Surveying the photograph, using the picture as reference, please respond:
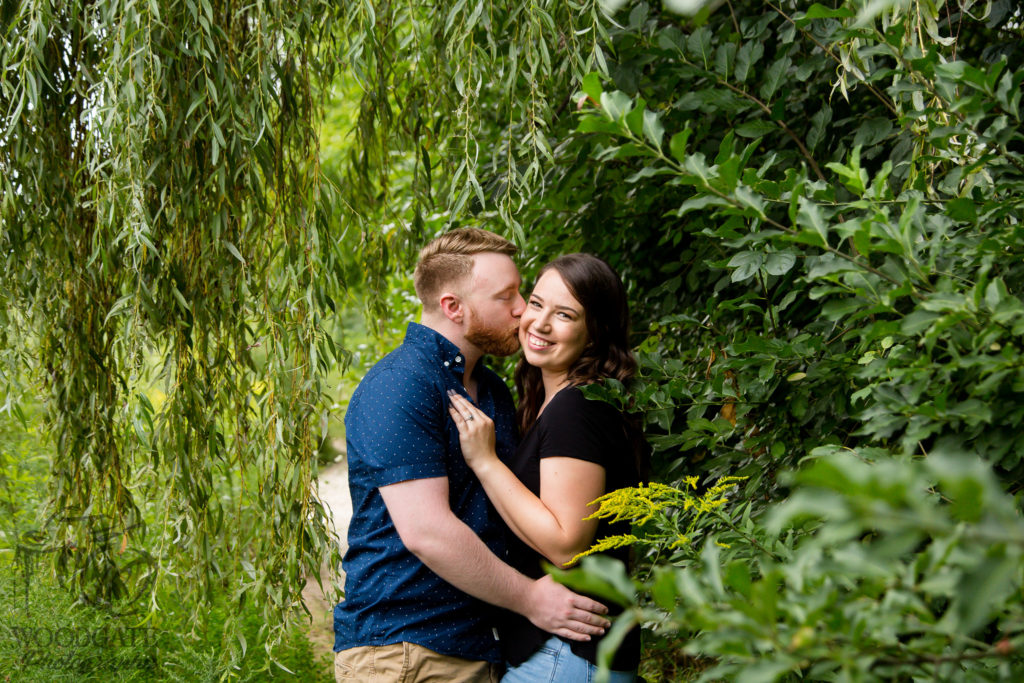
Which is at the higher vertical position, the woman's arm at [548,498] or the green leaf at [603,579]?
the green leaf at [603,579]

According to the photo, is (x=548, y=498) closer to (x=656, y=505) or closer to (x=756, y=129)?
(x=656, y=505)

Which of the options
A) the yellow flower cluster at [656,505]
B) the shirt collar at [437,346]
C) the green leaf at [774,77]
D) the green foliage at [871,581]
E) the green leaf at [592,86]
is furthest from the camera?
the green leaf at [774,77]

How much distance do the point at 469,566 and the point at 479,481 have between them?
0.78 feet

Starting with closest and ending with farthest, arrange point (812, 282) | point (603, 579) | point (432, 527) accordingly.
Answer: point (603, 579) < point (432, 527) < point (812, 282)

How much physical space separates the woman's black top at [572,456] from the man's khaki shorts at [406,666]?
0.33 ft

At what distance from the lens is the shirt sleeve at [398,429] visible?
187 centimetres

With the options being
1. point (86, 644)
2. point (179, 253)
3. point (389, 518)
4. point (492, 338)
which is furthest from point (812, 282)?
point (86, 644)

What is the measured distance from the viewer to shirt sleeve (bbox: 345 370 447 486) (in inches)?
73.7

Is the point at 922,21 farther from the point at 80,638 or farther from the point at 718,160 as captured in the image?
the point at 80,638

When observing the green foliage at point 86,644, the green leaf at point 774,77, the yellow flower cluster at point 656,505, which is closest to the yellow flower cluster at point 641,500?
the yellow flower cluster at point 656,505

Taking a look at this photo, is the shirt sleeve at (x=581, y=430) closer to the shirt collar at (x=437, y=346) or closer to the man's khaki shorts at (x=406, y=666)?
the shirt collar at (x=437, y=346)

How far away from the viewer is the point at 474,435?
1.94 m

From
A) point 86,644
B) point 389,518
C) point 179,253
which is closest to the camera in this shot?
point 389,518

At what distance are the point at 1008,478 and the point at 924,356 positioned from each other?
0.40m
